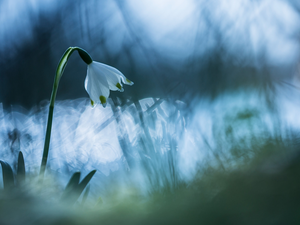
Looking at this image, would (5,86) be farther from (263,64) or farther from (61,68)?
(263,64)

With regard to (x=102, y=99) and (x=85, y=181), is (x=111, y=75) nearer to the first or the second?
(x=102, y=99)

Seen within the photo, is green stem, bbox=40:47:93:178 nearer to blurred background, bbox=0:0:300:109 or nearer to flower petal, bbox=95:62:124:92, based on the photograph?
flower petal, bbox=95:62:124:92

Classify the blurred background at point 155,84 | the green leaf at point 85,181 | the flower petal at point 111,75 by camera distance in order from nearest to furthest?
the blurred background at point 155,84 < the green leaf at point 85,181 < the flower petal at point 111,75

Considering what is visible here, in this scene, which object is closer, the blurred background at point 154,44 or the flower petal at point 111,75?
the blurred background at point 154,44

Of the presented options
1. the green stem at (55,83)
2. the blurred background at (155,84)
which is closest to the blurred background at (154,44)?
the blurred background at (155,84)

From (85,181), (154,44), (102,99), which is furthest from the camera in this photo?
(154,44)

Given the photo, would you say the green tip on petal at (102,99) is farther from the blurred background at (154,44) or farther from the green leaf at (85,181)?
the green leaf at (85,181)

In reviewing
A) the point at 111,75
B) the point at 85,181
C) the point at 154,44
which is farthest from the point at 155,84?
the point at 85,181

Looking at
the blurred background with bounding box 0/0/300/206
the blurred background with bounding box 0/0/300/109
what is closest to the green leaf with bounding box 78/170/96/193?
the blurred background with bounding box 0/0/300/206
